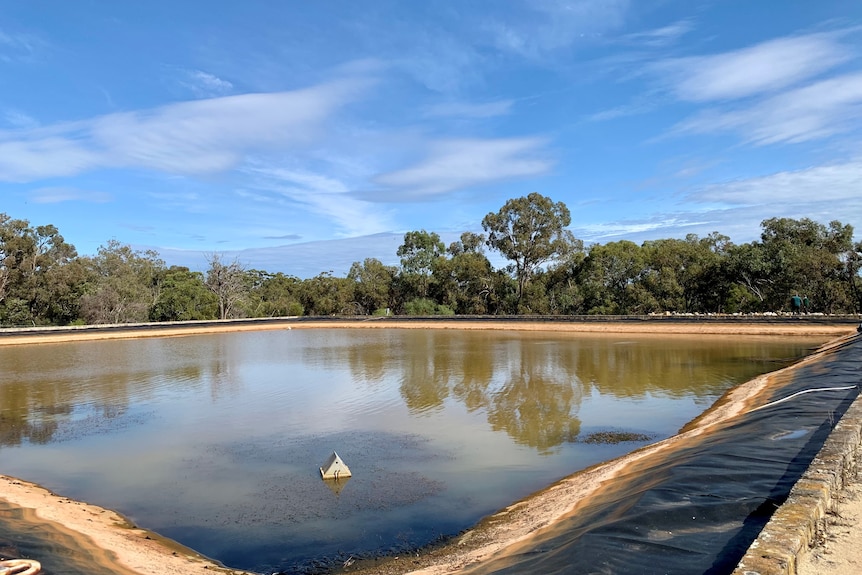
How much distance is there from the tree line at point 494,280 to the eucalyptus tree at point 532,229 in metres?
0.08

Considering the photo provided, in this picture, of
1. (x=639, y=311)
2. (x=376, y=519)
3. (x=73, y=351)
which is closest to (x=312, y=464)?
(x=376, y=519)

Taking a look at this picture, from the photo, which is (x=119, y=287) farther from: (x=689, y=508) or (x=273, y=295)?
(x=689, y=508)

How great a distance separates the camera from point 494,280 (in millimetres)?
44562

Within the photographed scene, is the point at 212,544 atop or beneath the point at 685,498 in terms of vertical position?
beneath

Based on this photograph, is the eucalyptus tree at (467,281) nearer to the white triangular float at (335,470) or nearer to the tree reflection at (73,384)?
the tree reflection at (73,384)

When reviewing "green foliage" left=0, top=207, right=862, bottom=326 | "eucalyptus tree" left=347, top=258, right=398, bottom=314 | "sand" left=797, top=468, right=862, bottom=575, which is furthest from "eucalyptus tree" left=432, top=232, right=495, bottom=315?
"sand" left=797, top=468, right=862, bottom=575

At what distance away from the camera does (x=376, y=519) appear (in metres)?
6.37

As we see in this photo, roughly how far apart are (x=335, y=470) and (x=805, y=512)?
5780 mm

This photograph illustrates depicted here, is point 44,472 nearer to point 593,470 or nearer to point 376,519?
point 376,519

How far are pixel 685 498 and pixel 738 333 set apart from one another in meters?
25.6

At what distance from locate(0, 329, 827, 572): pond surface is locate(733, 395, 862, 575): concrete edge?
3.39 m

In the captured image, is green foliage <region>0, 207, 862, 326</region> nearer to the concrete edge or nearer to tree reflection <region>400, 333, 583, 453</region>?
tree reflection <region>400, 333, 583, 453</region>

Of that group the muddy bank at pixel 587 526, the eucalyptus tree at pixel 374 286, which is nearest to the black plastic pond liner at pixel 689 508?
the muddy bank at pixel 587 526

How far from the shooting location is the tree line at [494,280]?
31047 millimetres
